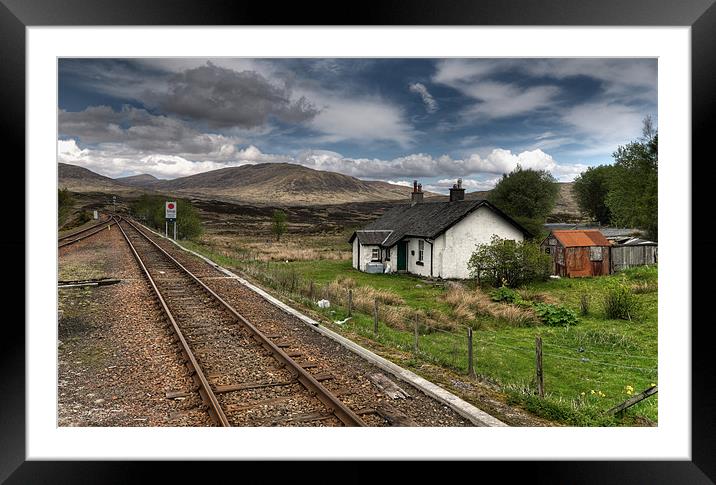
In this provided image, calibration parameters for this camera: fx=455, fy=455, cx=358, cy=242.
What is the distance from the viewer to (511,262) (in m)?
13.1

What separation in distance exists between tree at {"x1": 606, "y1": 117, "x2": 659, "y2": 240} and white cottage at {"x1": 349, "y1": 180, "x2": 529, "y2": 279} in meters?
4.75

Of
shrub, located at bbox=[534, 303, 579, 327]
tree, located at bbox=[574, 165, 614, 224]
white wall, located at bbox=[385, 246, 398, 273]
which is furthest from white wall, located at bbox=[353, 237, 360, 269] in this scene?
tree, located at bbox=[574, 165, 614, 224]

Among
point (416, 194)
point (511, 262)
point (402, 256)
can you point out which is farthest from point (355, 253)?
point (511, 262)

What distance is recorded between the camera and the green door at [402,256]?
55.1 feet

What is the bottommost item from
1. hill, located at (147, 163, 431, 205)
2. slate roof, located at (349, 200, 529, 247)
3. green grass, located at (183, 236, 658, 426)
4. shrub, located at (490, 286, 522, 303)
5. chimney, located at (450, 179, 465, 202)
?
green grass, located at (183, 236, 658, 426)

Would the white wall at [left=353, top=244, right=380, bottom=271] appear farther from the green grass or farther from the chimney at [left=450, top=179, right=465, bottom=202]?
the green grass

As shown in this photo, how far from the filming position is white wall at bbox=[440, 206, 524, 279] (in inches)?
592

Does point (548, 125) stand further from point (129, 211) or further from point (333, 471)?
point (129, 211)

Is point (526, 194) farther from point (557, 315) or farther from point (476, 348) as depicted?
point (476, 348)

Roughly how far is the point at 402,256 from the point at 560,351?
9898 millimetres

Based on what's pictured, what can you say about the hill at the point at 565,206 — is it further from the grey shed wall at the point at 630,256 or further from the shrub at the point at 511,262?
the shrub at the point at 511,262

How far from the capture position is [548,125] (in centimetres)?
1152

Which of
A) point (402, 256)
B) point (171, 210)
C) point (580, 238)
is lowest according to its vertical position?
point (402, 256)
